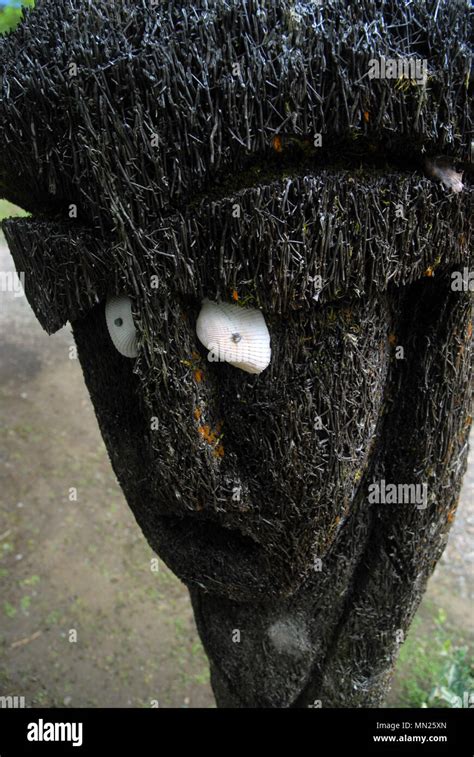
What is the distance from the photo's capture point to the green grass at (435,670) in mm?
2549

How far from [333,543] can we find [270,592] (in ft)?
0.59

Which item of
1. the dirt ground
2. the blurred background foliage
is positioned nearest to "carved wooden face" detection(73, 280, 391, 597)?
the blurred background foliage

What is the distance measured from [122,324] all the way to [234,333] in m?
0.21

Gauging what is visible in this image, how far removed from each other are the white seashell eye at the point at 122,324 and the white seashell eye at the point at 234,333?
4.8 inches

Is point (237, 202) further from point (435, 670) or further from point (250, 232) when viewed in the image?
point (435, 670)

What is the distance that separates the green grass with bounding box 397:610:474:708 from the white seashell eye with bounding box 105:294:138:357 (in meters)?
2.01

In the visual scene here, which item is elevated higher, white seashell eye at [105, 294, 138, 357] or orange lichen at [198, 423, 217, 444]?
white seashell eye at [105, 294, 138, 357]

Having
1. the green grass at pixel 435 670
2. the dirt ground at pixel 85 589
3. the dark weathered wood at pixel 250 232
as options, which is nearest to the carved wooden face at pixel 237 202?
the dark weathered wood at pixel 250 232

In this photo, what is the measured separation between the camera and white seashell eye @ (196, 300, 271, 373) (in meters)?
1.08

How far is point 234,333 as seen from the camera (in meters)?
1.09

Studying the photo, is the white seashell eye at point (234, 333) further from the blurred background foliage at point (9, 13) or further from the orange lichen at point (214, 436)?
the blurred background foliage at point (9, 13)

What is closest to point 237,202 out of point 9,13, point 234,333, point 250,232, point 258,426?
point 250,232

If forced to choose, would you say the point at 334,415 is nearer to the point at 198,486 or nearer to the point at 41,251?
the point at 198,486

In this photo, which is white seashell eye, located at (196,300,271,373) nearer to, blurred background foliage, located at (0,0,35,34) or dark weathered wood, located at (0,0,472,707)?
dark weathered wood, located at (0,0,472,707)
